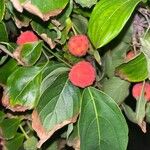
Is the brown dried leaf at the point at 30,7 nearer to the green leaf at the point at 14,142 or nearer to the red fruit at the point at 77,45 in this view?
the red fruit at the point at 77,45

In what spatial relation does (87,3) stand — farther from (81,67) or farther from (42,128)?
(42,128)

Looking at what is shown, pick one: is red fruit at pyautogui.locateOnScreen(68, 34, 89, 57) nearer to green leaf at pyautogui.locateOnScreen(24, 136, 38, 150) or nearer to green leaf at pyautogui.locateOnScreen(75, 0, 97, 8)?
green leaf at pyautogui.locateOnScreen(75, 0, 97, 8)

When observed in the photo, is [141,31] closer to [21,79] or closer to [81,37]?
[81,37]

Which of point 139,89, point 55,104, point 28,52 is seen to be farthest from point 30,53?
point 139,89

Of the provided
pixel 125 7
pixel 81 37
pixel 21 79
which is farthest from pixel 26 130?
pixel 125 7

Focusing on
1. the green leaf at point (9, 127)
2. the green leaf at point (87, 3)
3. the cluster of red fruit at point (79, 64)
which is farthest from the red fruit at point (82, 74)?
the green leaf at point (9, 127)

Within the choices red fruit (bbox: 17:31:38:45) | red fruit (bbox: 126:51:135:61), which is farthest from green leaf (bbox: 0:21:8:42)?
red fruit (bbox: 126:51:135:61)

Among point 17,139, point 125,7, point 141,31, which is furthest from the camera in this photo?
point 17,139
